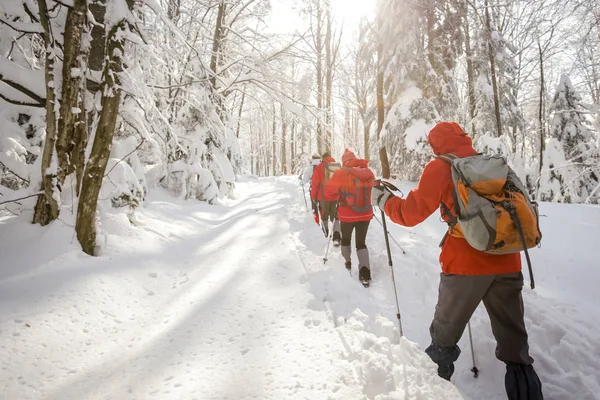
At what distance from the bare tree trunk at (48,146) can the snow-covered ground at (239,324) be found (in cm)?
21

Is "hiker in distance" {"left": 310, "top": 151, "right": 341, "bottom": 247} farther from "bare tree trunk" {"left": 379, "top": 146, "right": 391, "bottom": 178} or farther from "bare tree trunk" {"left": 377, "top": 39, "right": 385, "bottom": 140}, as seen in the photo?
"bare tree trunk" {"left": 377, "top": 39, "right": 385, "bottom": 140}

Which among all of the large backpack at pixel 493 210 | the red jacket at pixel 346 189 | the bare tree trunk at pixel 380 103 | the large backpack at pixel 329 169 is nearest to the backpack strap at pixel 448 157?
the large backpack at pixel 493 210

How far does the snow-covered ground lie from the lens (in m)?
2.51

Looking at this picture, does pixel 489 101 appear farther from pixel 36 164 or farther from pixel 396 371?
pixel 36 164

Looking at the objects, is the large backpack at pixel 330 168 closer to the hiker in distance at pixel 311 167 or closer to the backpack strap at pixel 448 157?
the hiker in distance at pixel 311 167

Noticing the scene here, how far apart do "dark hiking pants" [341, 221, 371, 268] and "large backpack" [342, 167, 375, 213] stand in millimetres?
282

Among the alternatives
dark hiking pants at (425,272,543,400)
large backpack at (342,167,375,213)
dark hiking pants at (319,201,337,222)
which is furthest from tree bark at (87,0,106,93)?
dark hiking pants at (425,272,543,400)

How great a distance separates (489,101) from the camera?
1686 centimetres

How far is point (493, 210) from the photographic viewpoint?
2059 millimetres

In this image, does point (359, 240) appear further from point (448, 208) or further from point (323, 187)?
point (448, 208)

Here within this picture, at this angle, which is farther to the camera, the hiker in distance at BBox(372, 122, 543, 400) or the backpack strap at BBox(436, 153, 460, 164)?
the backpack strap at BBox(436, 153, 460, 164)

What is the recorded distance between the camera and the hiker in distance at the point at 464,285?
2213 mm

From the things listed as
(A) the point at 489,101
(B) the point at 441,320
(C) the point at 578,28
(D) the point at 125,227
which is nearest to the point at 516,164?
(A) the point at 489,101

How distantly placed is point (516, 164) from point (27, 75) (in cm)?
1828
